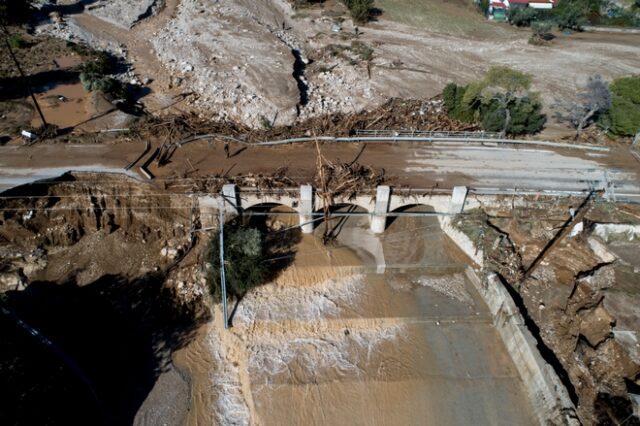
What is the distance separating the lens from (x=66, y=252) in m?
26.8

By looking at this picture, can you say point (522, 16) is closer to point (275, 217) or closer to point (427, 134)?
point (427, 134)

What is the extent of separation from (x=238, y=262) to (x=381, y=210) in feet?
33.3

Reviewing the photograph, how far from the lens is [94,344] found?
23.5 metres

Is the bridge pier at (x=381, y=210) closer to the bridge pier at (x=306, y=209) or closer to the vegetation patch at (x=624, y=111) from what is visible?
the bridge pier at (x=306, y=209)

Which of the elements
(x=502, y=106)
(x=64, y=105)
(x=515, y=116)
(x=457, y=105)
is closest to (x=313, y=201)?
(x=457, y=105)

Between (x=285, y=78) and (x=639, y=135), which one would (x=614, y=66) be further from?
(x=285, y=78)

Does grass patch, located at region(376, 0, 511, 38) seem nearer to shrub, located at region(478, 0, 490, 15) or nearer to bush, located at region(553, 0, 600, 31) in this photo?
shrub, located at region(478, 0, 490, 15)

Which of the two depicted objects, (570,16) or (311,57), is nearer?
(311,57)

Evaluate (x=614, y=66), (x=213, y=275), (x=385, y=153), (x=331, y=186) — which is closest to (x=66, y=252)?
(x=213, y=275)

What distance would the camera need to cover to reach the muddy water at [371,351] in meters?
21.6

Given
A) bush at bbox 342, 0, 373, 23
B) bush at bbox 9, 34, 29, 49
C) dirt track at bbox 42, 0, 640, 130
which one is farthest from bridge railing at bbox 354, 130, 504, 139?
bush at bbox 9, 34, 29, 49

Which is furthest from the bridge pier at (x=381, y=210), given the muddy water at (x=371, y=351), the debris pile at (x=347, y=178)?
the muddy water at (x=371, y=351)

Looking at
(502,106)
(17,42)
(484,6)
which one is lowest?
(17,42)

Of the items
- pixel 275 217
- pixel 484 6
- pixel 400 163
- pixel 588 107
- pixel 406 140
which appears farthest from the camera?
pixel 484 6
